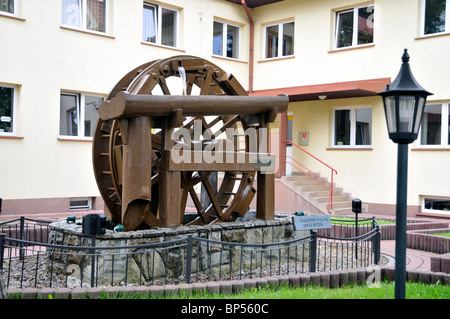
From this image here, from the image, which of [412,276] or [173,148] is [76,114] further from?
[412,276]

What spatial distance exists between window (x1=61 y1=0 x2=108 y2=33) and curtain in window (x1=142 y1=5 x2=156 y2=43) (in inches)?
59.1

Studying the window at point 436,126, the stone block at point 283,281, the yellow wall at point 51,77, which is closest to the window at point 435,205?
the window at point 436,126

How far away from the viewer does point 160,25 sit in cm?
1708

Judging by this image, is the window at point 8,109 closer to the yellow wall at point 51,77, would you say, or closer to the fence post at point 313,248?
the yellow wall at point 51,77

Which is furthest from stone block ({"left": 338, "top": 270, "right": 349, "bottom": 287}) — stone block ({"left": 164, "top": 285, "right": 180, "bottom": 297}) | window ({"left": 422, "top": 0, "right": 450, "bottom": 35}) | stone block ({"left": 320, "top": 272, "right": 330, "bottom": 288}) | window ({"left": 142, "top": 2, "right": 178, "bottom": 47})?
window ({"left": 142, "top": 2, "right": 178, "bottom": 47})

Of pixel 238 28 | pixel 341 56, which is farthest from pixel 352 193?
pixel 238 28

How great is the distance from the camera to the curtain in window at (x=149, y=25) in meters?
16.8

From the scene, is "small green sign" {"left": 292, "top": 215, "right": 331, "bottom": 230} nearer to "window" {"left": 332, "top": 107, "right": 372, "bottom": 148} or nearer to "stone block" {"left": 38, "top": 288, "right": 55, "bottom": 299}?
"stone block" {"left": 38, "top": 288, "right": 55, "bottom": 299}

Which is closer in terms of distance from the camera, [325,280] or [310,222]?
[325,280]

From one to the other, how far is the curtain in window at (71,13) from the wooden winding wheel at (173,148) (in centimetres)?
696

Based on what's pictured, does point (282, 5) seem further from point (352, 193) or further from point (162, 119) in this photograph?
point (162, 119)

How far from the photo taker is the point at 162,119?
7.83 m

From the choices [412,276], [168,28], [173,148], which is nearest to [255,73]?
[168,28]

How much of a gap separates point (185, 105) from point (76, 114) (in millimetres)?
8016
